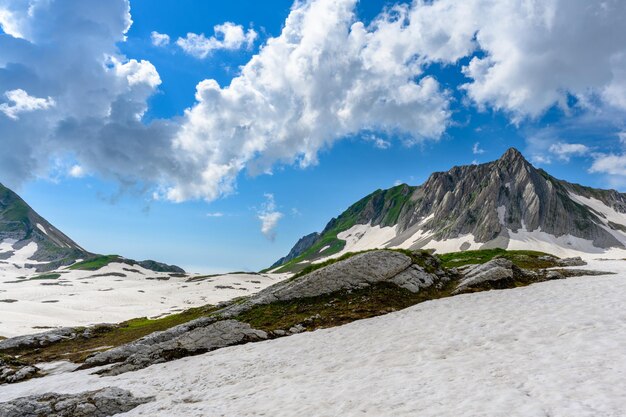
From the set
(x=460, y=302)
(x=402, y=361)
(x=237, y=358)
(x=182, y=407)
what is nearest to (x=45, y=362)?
(x=237, y=358)

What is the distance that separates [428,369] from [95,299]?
4504 inches

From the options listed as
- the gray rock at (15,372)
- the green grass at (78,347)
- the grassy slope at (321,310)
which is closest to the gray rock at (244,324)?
the grassy slope at (321,310)

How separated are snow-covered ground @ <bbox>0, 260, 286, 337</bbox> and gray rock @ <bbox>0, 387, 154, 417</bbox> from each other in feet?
144

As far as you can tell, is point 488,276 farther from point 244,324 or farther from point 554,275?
point 244,324

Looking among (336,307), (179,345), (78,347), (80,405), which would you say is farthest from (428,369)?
(78,347)

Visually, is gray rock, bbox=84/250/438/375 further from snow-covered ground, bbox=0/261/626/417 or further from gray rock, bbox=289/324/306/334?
snow-covered ground, bbox=0/261/626/417

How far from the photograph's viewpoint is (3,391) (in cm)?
2247

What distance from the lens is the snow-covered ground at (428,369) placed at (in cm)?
1134

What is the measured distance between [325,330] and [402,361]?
9823mm

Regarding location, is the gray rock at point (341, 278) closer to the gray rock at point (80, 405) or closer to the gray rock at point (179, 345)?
the gray rock at point (179, 345)

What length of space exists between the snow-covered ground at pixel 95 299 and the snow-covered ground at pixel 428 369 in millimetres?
48346

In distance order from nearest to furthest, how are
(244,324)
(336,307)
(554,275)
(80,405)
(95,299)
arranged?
(80,405) → (244,324) → (336,307) → (554,275) → (95,299)

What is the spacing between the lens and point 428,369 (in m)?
14.9

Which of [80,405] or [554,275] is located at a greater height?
[554,275]
